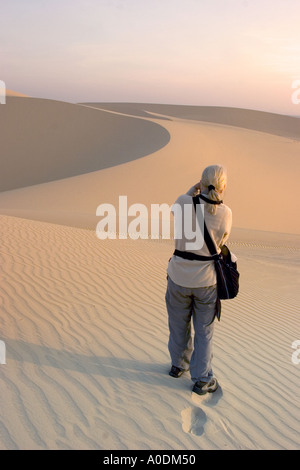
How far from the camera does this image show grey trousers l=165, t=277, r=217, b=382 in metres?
3.65

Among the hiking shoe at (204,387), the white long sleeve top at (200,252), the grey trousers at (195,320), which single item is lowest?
the hiking shoe at (204,387)

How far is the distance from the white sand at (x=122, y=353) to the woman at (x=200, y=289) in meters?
0.30

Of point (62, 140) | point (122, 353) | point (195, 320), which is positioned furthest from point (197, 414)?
point (62, 140)

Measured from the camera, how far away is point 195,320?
3.76 metres

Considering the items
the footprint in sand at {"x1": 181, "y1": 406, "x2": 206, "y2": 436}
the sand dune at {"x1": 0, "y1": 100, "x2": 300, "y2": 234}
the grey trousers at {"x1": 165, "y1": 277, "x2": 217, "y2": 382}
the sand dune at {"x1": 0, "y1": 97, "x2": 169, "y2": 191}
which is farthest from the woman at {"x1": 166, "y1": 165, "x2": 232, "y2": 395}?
the sand dune at {"x1": 0, "y1": 97, "x2": 169, "y2": 191}

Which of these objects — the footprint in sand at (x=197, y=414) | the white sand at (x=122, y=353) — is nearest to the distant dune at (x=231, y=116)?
the white sand at (x=122, y=353)

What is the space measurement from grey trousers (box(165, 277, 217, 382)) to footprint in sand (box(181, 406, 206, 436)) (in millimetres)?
285

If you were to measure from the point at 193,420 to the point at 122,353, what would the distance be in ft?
3.96

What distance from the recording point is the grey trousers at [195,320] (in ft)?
12.0

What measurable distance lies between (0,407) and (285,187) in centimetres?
1995

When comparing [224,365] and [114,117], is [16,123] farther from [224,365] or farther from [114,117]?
[224,365]

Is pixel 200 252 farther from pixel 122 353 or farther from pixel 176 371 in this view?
pixel 122 353

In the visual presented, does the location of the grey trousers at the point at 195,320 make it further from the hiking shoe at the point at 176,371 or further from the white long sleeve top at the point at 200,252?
the hiking shoe at the point at 176,371

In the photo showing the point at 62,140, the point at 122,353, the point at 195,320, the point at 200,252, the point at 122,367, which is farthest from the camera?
the point at 62,140
